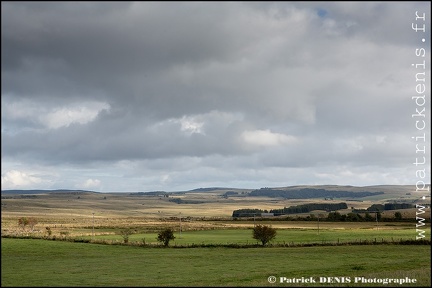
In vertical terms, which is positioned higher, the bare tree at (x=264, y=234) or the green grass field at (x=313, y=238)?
the bare tree at (x=264, y=234)

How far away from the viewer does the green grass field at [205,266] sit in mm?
33719

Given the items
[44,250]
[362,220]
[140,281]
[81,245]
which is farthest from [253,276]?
[362,220]

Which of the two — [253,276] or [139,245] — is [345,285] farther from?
[139,245]

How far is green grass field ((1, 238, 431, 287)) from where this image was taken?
33719mm

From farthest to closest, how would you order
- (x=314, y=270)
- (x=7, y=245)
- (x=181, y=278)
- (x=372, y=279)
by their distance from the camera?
(x=7, y=245)
(x=314, y=270)
(x=181, y=278)
(x=372, y=279)

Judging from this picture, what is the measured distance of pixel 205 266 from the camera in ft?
149

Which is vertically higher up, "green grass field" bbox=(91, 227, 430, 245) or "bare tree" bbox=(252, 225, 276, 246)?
"bare tree" bbox=(252, 225, 276, 246)

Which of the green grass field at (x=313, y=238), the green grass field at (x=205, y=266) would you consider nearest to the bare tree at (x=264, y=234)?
the green grass field at (x=313, y=238)

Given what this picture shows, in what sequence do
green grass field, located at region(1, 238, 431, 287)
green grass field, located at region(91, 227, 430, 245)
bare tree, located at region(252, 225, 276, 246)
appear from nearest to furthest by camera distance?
green grass field, located at region(1, 238, 431, 287), bare tree, located at region(252, 225, 276, 246), green grass field, located at region(91, 227, 430, 245)

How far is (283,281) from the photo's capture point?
3284 cm

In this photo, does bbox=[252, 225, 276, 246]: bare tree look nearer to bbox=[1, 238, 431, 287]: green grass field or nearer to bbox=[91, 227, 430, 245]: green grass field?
bbox=[91, 227, 430, 245]: green grass field

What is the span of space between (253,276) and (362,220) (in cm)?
9824

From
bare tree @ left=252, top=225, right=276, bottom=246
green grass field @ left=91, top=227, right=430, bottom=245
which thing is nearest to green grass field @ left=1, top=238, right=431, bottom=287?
bare tree @ left=252, top=225, right=276, bottom=246

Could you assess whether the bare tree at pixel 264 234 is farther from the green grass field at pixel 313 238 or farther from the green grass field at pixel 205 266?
the green grass field at pixel 205 266
